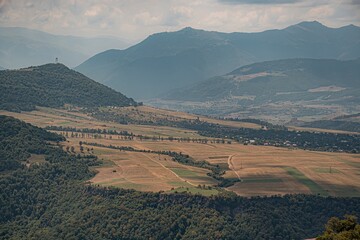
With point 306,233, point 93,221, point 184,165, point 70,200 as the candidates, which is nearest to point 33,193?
point 70,200

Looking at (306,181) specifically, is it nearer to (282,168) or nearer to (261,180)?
(261,180)

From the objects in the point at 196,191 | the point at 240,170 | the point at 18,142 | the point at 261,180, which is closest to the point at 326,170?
the point at 240,170

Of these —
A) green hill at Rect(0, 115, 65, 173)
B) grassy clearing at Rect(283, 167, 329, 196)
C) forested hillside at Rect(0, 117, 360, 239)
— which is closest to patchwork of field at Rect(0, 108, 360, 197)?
grassy clearing at Rect(283, 167, 329, 196)

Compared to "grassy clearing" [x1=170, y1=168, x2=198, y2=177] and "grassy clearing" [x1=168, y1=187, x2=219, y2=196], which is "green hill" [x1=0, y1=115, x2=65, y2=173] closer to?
"grassy clearing" [x1=170, y1=168, x2=198, y2=177]

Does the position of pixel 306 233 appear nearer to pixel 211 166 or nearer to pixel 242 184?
pixel 242 184

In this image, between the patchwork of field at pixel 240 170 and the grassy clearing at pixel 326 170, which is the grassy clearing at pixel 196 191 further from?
the grassy clearing at pixel 326 170

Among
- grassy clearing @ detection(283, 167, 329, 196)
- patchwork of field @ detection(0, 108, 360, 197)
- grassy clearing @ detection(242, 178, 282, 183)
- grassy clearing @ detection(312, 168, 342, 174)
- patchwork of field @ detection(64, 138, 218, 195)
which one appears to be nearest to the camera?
patchwork of field @ detection(64, 138, 218, 195)

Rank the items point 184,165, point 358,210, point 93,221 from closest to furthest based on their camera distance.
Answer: point 93,221, point 358,210, point 184,165
